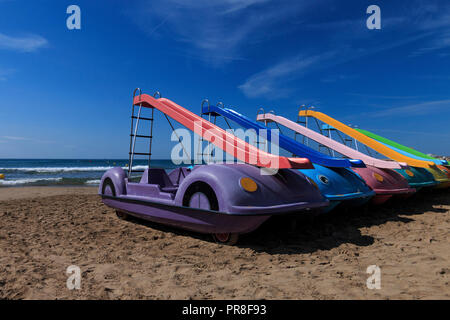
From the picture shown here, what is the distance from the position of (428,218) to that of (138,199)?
5.88 metres

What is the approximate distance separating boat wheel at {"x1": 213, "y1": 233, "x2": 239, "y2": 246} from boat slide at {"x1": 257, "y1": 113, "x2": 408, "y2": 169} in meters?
4.64

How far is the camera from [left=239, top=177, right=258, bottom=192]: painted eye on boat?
4123 mm

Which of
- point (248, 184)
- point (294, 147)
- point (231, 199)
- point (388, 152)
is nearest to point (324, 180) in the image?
point (294, 147)

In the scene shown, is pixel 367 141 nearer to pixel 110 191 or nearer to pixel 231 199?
pixel 231 199

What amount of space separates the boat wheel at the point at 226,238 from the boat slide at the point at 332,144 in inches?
183

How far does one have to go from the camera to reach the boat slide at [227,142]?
4309mm

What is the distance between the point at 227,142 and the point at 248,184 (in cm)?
101

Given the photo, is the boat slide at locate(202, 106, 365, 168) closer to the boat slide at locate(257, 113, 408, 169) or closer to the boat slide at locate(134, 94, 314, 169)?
the boat slide at locate(257, 113, 408, 169)

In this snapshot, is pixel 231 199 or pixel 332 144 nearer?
pixel 231 199

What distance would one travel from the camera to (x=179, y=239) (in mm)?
5039

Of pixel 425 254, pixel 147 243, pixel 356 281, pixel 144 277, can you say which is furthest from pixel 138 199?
pixel 425 254

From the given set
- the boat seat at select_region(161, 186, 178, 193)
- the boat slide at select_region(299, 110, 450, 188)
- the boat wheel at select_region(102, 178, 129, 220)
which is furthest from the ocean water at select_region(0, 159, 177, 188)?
the boat seat at select_region(161, 186, 178, 193)

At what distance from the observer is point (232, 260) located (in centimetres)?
392

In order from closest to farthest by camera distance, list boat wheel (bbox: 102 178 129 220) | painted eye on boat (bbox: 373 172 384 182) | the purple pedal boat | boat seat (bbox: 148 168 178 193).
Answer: the purple pedal boat → boat seat (bbox: 148 168 178 193) → boat wheel (bbox: 102 178 129 220) → painted eye on boat (bbox: 373 172 384 182)
